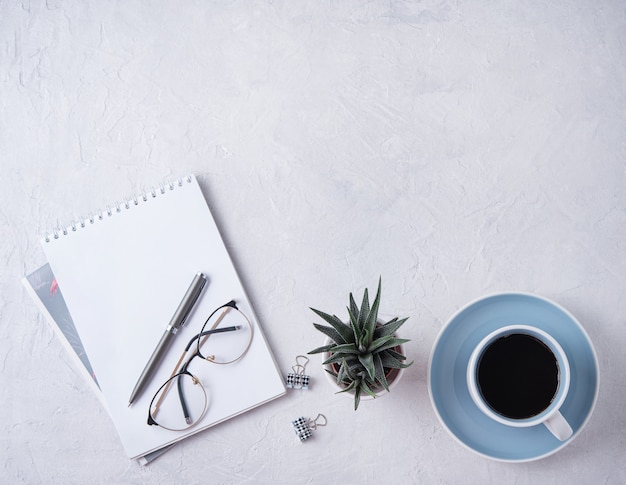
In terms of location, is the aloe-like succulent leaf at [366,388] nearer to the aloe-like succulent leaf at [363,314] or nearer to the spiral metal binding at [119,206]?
the aloe-like succulent leaf at [363,314]

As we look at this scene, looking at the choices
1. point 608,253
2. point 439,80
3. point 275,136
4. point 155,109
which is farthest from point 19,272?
point 608,253

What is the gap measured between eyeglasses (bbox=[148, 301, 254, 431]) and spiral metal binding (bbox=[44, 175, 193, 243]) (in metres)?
0.19

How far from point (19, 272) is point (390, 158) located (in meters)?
0.58

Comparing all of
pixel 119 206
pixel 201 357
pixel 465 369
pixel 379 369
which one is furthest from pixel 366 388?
pixel 119 206

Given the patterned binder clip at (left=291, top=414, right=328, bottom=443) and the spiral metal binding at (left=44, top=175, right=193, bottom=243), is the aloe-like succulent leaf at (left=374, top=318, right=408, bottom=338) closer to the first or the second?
the patterned binder clip at (left=291, top=414, right=328, bottom=443)

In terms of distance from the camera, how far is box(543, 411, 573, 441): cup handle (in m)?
0.64

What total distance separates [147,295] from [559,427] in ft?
1.84

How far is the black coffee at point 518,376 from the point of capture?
0.67 metres

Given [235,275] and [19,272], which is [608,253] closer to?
[235,275]

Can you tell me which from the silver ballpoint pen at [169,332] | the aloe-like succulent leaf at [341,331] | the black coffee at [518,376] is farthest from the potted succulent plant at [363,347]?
the silver ballpoint pen at [169,332]

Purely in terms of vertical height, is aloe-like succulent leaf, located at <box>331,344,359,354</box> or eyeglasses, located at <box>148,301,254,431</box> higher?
eyeglasses, located at <box>148,301,254,431</box>

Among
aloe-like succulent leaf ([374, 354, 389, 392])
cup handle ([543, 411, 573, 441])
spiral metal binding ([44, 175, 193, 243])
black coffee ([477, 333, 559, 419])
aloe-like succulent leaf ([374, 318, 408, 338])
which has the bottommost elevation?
cup handle ([543, 411, 573, 441])

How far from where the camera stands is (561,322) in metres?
0.71

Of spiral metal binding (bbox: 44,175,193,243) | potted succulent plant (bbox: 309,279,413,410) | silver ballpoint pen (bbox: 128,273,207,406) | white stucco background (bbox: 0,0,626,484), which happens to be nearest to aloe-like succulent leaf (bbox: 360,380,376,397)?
potted succulent plant (bbox: 309,279,413,410)
